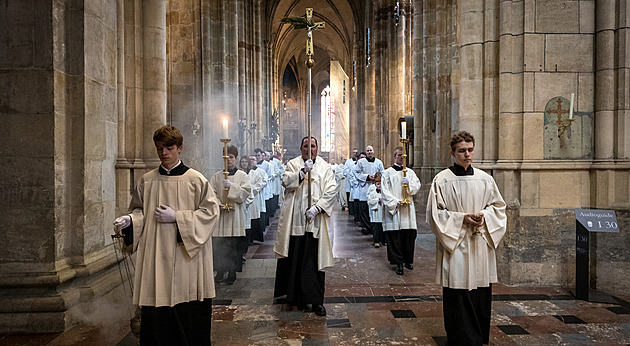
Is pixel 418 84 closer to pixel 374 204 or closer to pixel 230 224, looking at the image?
pixel 374 204

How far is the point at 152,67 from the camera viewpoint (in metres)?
6.14

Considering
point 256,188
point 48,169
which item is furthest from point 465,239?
point 256,188

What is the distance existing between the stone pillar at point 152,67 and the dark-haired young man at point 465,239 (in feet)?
13.8

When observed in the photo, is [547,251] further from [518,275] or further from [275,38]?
[275,38]

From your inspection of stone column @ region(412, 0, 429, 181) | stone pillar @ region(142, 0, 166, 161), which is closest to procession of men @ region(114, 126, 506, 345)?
stone pillar @ region(142, 0, 166, 161)

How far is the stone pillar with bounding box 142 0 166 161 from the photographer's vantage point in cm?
610

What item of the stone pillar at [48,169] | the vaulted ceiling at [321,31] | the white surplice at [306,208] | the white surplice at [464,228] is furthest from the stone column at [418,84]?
the vaulted ceiling at [321,31]

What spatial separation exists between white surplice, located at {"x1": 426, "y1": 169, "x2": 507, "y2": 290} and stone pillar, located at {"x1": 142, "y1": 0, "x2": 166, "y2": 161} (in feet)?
13.7

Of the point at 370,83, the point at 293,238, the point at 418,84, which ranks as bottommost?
the point at 293,238

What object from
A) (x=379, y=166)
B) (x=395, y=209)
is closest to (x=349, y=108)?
(x=379, y=166)

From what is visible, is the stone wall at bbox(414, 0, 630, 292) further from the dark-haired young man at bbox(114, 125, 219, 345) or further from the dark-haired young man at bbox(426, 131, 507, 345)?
the dark-haired young man at bbox(114, 125, 219, 345)

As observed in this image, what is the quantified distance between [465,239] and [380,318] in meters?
1.38

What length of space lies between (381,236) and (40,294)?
6204 mm

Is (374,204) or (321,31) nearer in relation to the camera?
(374,204)
